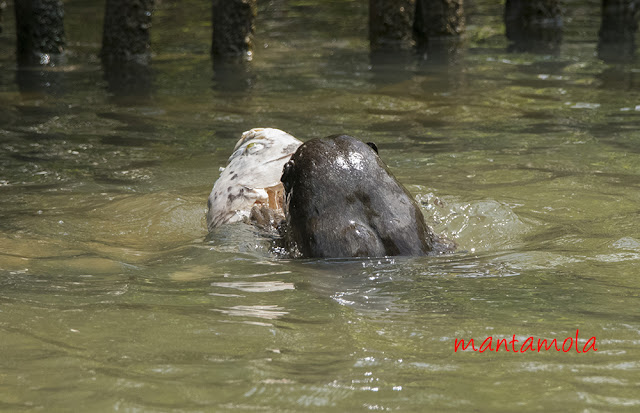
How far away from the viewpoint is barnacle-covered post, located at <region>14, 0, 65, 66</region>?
1238cm

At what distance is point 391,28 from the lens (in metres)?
13.1

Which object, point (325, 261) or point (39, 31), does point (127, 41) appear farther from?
point (325, 261)

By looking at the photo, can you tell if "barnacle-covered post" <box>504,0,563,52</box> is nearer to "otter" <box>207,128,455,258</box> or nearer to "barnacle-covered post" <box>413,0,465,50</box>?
"barnacle-covered post" <box>413,0,465,50</box>

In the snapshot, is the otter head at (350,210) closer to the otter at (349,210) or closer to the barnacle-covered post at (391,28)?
the otter at (349,210)

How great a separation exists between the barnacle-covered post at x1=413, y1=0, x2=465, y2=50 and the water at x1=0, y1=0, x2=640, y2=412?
162 cm

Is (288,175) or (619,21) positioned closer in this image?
(288,175)

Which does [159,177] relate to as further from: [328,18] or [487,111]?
[328,18]

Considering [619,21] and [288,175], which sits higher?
[619,21]

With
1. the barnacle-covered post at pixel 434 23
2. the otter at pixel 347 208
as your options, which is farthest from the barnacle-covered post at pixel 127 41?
the otter at pixel 347 208

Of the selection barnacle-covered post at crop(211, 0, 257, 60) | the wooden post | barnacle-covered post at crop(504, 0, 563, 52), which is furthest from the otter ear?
barnacle-covered post at crop(504, 0, 563, 52)

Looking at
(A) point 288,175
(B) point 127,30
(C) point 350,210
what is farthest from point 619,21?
(C) point 350,210

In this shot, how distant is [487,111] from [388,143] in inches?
65.1

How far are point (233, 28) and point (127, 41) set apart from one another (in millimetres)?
1629

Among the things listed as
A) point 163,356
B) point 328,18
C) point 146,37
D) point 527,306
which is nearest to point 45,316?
point 163,356
